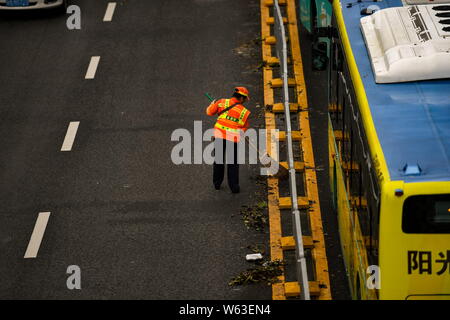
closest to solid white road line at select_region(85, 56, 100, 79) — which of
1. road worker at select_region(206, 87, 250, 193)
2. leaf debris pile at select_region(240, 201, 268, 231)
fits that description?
road worker at select_region(206, 87, 250, 193)

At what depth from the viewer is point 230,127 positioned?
51.2 feet

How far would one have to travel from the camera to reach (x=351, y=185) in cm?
1233

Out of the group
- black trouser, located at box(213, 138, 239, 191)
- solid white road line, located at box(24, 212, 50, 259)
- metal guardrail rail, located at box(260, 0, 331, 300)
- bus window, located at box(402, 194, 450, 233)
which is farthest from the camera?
black trouser, located at box(213, 138, 239, 191)

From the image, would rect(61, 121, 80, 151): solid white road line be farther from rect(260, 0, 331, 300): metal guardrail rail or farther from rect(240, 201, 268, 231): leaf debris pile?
rect(240, 201, 268, 231): leaf debris pile

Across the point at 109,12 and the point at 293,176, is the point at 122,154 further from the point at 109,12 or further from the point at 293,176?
the point at 109,12

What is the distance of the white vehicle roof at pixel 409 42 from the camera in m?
11.2

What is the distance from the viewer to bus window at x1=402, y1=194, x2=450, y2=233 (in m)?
9.63

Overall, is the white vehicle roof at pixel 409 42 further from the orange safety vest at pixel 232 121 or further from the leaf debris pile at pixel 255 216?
the leaf debris pile at pixel 255 216

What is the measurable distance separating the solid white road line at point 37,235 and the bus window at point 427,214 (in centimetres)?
681

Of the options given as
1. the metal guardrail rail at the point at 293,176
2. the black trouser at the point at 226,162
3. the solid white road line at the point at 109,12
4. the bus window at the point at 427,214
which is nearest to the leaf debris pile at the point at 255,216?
the metal guardrail rail at the point at 293,176

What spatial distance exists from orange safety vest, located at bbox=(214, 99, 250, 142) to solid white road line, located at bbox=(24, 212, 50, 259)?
295 centimetres

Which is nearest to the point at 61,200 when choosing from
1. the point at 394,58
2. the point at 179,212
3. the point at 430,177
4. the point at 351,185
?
the point at 179,212

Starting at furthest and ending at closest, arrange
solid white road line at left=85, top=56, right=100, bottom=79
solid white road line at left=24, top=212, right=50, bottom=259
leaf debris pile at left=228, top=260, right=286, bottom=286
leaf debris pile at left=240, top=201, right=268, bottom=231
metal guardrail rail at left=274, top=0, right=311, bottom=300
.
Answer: solid white road line at left=85, top=56, right=100, bottom=79
leaf debris pile at left=240, top=201, right=268, bottom=231
solid white road line at left=24, top=212, right=50, bottom=259
leaf debris pile at left=228, top=260, right=286, bottom=286
metal guardrail rail at left=274, top=0, right=311, bottom=300

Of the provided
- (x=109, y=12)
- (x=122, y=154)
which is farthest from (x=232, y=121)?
(x=109, y=12)
